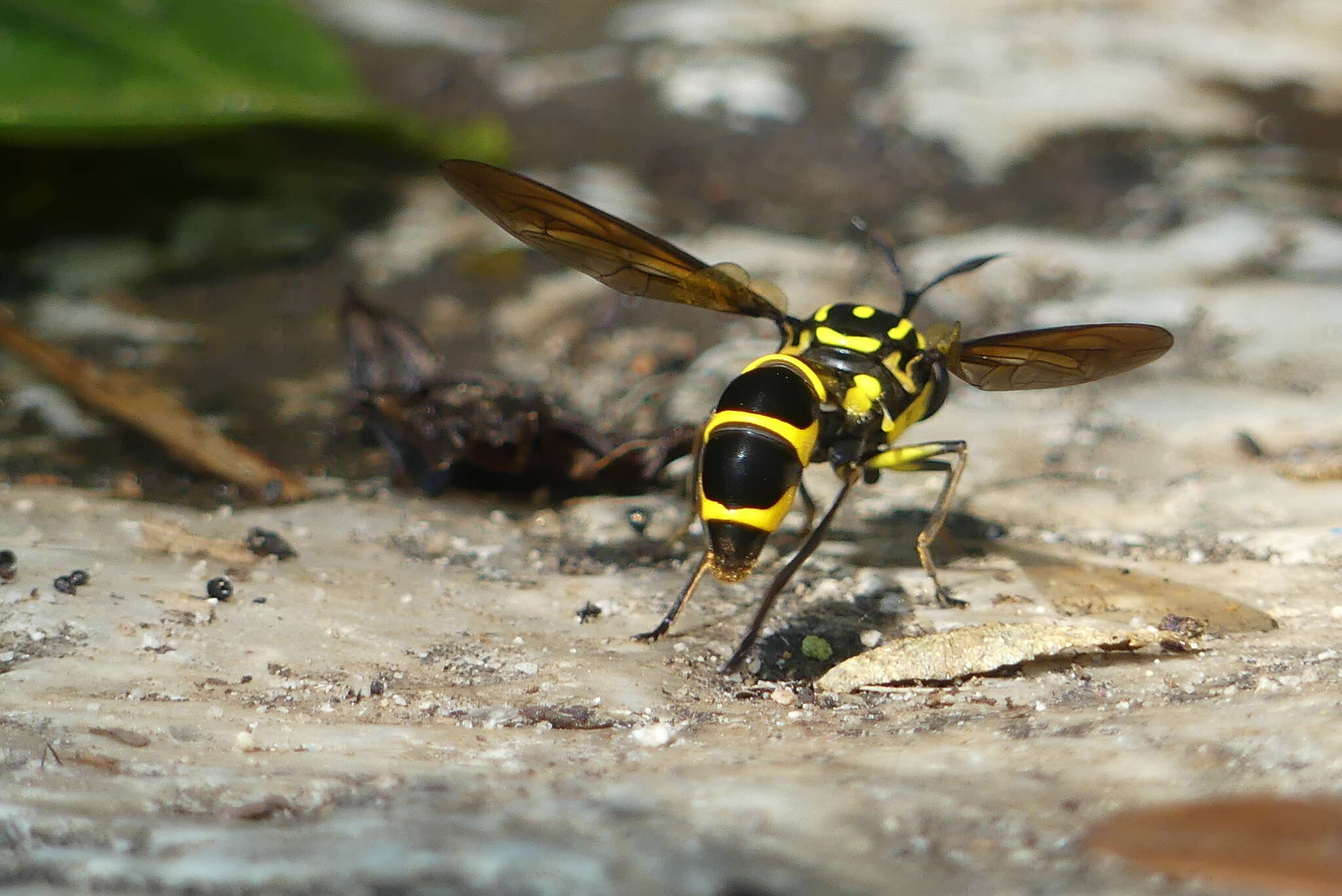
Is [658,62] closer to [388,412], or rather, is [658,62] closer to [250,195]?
[250,195]

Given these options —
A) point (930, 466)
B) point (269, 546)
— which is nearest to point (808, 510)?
point (930, 466)

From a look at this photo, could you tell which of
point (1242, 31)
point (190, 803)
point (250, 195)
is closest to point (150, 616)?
point (190, 803)

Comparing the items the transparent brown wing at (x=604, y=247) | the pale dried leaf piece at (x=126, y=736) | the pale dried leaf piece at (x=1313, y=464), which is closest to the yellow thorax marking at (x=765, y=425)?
the transparent brown wing at (x=604, y=247)

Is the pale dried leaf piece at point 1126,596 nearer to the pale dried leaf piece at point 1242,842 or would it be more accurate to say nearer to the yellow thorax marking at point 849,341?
the yellow thorax marking at point 849,341

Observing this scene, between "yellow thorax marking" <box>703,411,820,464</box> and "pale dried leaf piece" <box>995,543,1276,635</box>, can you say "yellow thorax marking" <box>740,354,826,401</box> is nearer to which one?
"yellow thorax marking" <box>703,411,820,464</box>

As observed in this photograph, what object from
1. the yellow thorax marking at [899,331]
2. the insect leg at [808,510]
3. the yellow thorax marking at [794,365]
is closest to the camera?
the yellow thorax marking at [794,365]

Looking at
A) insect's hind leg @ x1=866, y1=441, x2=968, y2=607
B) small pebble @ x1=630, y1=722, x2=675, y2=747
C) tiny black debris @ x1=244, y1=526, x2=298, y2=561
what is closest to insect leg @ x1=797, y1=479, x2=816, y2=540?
insect's hind leg @ x1=866, y1=441, x2=968, y2=607

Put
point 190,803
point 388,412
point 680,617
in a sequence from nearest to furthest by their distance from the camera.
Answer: point 190,803 → point 680,617 → point 388,412
